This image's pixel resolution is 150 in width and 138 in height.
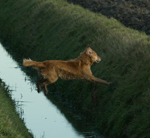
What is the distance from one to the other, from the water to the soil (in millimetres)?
5890

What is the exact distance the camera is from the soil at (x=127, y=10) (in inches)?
767

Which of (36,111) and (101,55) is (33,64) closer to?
(36,111)

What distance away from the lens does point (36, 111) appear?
42.1 feet

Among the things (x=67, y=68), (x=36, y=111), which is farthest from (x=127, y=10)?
(x=67, y=68)

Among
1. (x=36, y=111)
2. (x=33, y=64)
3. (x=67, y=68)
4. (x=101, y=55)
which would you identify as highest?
(x=67, y=68)

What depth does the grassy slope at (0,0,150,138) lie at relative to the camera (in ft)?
32.8

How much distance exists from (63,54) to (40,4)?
8.25 metres

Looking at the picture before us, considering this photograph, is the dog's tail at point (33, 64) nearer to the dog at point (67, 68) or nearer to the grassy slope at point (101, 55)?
the dog at point (67, 68)

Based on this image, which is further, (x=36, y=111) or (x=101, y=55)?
(x=101, y=55)

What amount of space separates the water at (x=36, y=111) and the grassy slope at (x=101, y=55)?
2.26ft

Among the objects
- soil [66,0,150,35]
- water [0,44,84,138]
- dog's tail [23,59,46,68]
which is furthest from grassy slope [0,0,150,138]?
soil [66,0,150,35]

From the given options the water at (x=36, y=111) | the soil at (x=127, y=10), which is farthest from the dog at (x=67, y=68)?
the soil at (x=127, y=10)

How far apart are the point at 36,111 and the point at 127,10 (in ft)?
37.1

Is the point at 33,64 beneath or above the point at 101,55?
above
